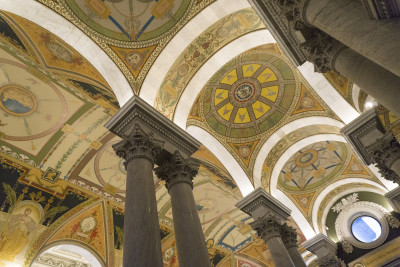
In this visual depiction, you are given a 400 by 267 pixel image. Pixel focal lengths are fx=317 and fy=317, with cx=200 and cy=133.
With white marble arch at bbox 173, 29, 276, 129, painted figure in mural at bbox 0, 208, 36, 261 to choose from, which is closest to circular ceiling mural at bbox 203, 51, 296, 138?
white marble arch at bbox 173, 29, 276, 129

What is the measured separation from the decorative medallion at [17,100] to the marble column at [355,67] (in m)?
6.42

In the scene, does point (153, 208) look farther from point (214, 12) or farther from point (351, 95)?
point (351, 95)

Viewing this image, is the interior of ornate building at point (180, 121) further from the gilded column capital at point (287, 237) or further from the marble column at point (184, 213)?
the gilded column capital at point (287, 237)

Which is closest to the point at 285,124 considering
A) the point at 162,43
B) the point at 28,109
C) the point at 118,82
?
the point at 162,43

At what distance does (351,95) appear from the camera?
7574 mm

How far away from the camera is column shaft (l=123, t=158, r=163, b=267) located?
3482 millimetres

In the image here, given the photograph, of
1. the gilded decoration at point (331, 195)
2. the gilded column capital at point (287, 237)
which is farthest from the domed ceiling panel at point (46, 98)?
the gilded decoration at point (331, 195)

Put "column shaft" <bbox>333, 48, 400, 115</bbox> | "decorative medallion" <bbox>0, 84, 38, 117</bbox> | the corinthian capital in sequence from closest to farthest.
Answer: "column shaft" <bbox>333, 48, 400, 115</bbox>, the corinthian capital, "decorative medallion" <bbox>0, 84, 38, 117</bbox>

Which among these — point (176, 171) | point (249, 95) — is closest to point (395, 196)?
point (249, 95)

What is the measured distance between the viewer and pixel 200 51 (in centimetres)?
690

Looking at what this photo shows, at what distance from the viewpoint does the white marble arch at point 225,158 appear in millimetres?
8539

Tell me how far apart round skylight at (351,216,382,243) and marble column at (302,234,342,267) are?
1218 mm

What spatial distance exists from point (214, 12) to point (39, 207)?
6711mm

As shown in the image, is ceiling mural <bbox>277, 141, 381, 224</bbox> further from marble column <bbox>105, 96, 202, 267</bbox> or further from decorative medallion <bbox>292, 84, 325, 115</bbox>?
marble column <bbox>105, 96, 202, 267</bbox>
